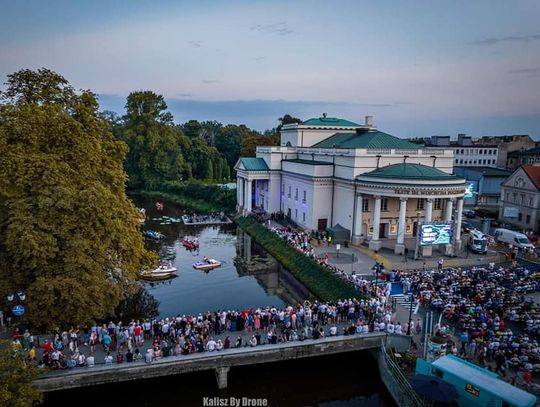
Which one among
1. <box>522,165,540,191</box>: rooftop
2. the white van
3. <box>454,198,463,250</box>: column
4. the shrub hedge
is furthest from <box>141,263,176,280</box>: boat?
<box>522,165,540,191</box>: rooftop

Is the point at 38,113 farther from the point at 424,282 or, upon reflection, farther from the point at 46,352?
the point at 424,282

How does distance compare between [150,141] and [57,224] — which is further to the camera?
[150,141]

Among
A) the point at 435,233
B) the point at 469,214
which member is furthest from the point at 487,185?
the point at 435,233

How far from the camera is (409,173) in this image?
4294cm

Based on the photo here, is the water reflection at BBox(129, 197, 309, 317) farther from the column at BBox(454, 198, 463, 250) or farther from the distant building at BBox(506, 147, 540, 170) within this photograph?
the distant building at BBox(506, 147, 540, 170)

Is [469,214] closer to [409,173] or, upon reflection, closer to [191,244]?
[409,173]

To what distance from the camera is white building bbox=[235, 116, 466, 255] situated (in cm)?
4262

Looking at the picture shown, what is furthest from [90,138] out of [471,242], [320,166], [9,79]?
[471,242]

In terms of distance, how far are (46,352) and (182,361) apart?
19.7 feet

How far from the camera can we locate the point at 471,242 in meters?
43.5

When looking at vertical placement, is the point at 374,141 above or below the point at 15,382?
above

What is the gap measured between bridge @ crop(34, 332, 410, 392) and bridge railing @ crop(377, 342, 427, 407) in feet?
3.40

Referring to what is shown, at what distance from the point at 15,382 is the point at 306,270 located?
83.0 ft

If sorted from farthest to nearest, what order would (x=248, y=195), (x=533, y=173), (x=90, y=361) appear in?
(x=248, y=195) < (x=533, y=173) < (x=90, y=361)
